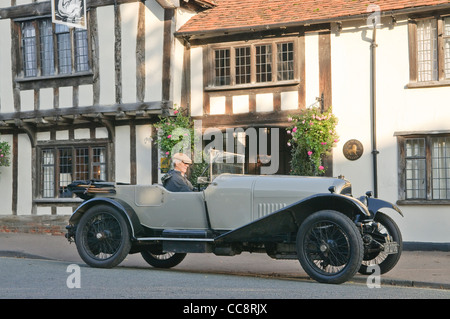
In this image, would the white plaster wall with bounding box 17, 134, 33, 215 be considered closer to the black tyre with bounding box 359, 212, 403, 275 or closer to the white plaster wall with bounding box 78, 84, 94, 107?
the white plaster wall with bounding box 78, 84, 94, 107

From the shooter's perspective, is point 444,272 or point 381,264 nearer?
point 381,264

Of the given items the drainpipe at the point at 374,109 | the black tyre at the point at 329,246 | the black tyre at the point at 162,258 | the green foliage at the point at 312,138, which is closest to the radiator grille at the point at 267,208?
the black tyre at the point at 329,246

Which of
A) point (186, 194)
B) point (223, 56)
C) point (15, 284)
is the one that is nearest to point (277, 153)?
point (223, 56)

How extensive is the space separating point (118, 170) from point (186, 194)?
7555 mm

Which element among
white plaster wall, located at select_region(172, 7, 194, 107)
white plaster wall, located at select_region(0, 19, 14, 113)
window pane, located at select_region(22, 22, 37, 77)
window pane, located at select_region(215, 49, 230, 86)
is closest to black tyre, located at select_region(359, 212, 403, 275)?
window pane, located at select_region(215, 49, 230, 86)

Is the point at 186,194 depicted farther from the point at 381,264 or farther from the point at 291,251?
the point at 381,264

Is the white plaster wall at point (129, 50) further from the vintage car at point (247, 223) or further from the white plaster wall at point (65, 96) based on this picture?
the vintage car at point (247, 223)

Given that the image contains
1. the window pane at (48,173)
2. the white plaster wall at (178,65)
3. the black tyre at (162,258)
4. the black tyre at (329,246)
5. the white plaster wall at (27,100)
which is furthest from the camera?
the window pane at (48,173)

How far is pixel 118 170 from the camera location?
16906 mm

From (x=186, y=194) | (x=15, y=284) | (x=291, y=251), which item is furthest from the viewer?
(x=186, y=194)

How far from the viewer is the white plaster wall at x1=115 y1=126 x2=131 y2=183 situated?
16.8 metres

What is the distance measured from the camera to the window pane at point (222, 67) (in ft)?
52.2

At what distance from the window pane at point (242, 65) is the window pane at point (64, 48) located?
4.20 m

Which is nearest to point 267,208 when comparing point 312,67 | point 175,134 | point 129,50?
point 312,67
